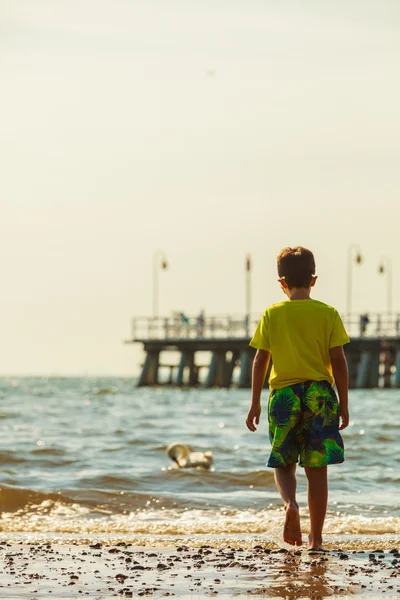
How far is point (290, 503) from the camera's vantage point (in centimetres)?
625

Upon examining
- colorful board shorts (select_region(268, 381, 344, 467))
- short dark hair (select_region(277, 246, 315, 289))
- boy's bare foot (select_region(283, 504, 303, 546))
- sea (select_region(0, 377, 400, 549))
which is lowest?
sea (select_region(0, 377, 400, 549))

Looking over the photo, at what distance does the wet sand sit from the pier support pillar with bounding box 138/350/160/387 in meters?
50.8

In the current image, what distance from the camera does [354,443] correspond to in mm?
15023

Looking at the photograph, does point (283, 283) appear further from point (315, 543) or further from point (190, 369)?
point (190, 369)

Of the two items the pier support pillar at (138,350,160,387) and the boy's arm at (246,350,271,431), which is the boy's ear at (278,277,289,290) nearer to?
the boy's arm at (246,350,271,431)

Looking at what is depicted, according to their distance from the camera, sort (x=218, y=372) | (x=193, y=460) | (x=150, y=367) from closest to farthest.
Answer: (x=193, y=460) → (x=218, y=372) → (x=150, y=367)

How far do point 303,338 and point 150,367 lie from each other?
169ft

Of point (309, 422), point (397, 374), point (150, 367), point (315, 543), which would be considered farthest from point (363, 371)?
point (309, 422)

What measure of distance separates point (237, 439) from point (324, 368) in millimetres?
10343

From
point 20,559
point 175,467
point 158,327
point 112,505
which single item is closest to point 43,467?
point 175,467

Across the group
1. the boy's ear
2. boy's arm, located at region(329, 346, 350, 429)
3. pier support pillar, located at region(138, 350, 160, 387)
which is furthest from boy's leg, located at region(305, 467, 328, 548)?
pier support pillar, located at region(138, 350, 160, 387)

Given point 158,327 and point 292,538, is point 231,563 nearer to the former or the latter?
point 292,538

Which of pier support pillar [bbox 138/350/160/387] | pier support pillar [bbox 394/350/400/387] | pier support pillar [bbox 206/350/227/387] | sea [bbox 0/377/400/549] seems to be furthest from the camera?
pier support pillar [bbox 138/350/160/387]

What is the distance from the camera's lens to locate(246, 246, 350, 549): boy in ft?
20.3
